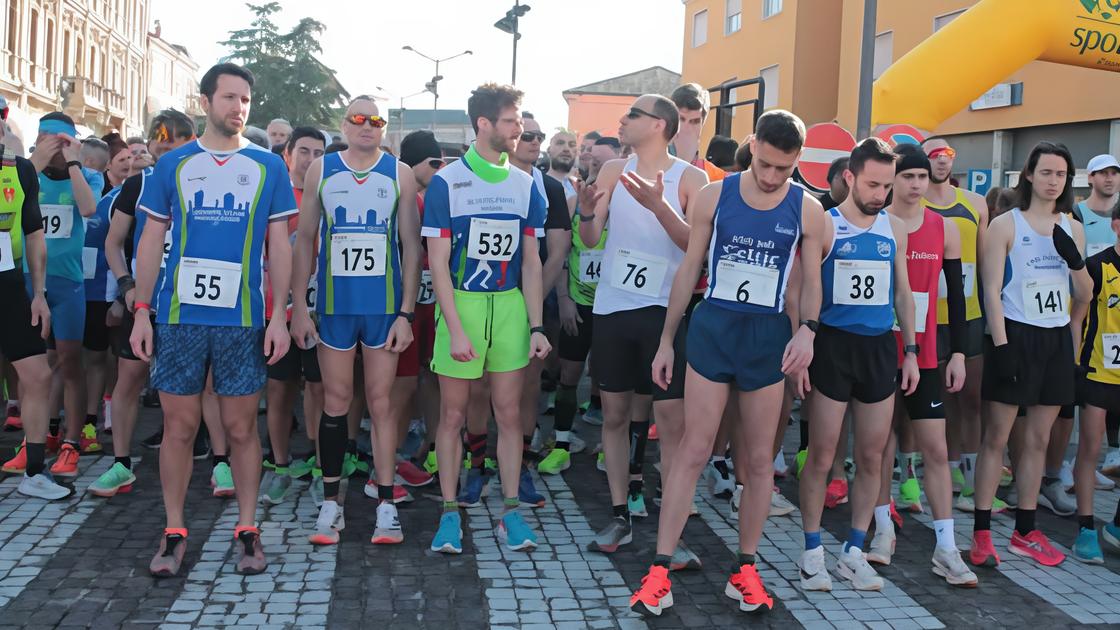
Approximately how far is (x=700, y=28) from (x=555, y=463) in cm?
2941

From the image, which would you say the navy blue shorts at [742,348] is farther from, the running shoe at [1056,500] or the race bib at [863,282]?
the running shoe at [1056,500]

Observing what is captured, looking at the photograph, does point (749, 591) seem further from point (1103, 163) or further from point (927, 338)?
point (1103, 163)

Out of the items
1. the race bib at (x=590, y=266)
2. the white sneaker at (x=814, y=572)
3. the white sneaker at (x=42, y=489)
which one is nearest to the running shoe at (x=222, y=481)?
the white sneaker at (x=42, y=489)

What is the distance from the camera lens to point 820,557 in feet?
17.2

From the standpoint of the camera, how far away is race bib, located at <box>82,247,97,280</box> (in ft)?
25.2

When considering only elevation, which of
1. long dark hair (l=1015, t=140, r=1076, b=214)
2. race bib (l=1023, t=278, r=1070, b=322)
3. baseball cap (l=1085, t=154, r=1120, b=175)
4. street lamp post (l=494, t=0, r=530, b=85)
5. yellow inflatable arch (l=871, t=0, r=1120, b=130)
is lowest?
race bib (l=1023, t=278, r=1070, b=322)

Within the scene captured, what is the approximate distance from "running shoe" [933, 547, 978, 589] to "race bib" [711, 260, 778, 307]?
67.5 inches

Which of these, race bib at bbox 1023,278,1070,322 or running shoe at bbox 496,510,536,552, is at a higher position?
race bib at bbox 1023,278,1070,322

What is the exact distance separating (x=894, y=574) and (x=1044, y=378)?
148 centimetres

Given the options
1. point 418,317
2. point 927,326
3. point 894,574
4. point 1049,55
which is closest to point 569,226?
point 418,317

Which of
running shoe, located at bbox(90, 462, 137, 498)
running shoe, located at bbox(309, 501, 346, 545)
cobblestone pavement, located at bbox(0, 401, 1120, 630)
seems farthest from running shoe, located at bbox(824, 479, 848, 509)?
running shoe, located at bbox(90, 462, 137, 498)

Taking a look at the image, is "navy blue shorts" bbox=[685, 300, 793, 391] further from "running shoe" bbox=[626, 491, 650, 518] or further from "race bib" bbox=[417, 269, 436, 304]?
"race bib" bbox=[417, 269, 436, 304]

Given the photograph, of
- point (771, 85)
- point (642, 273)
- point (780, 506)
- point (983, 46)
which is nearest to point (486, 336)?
point (642, 273)

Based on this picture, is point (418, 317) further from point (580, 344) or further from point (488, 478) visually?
point (580, 344)
